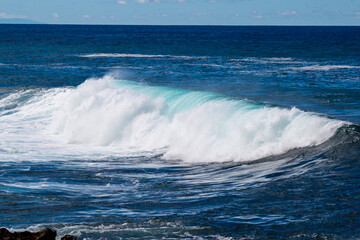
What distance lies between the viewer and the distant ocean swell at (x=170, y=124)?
15.4m

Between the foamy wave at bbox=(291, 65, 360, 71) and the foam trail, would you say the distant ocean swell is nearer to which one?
the foam trail

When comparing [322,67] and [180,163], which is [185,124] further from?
[322,67]

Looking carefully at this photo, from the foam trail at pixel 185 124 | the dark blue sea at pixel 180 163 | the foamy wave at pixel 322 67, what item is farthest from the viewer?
the foamy wave at pixel 322 67

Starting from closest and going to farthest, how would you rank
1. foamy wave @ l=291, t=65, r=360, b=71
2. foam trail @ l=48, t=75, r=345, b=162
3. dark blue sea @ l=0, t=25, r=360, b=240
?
dark blue sea @ l=0, t=25, r=360, b=240 → foam trail @ l=48, t=75, r=345, b=162 → foamy wave @ l=291, t=65, r=360, b=71

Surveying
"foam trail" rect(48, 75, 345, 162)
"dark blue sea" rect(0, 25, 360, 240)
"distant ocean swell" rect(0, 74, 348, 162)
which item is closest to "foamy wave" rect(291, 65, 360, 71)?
"dark blue sea" rect(0, 25, 360, 240)

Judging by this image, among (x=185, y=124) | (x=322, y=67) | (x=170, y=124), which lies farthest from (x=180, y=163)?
(x=322, y=67)

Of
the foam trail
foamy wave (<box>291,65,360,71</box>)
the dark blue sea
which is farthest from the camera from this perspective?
foamy wave (<box>291,65,360,71</box>)

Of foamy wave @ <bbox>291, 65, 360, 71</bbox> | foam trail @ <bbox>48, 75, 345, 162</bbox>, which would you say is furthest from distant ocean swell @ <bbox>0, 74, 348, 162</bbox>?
foamy wave @ <bbox>291, 65, 360, 71</bbox>

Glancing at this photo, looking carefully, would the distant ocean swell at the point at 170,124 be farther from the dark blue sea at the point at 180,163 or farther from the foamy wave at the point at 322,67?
the foamy wave at the point at 322,67

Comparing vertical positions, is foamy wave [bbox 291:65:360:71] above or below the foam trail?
above

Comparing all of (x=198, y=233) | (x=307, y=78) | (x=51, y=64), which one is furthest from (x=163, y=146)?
(x=51, y=64)

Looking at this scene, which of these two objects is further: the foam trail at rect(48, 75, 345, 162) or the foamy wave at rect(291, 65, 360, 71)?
the foamy wave at rect(291, 65, 360, 71)

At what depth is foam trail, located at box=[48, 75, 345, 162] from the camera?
15359 mm

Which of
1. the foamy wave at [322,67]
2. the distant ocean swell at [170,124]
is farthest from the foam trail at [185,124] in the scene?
the foamy wave at [322,67]
